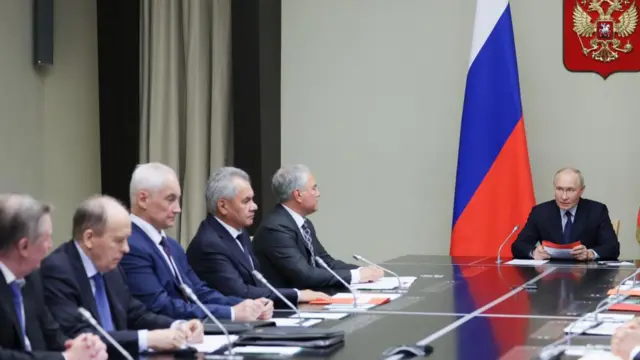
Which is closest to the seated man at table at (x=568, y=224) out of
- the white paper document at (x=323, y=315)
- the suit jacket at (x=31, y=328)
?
the white paper document at (x=323, y=315)

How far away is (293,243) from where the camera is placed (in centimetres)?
554

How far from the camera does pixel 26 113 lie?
8297 mm

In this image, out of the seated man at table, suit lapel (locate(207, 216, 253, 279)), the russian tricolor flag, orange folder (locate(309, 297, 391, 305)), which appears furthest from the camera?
the russian tricolor flag

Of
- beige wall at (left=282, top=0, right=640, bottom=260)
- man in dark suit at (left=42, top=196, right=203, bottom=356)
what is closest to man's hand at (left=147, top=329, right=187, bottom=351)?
man in dark suit at (left=42, top=196, right=203, bottom=356)

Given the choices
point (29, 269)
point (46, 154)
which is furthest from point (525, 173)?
point (29, 269)

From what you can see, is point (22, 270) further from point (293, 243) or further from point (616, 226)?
point (616, 226)

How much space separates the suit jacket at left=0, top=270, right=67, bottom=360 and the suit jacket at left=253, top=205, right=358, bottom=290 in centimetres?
206

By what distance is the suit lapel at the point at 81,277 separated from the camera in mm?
3689

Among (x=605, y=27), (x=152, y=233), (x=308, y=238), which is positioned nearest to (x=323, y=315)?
(x=152, y=233)

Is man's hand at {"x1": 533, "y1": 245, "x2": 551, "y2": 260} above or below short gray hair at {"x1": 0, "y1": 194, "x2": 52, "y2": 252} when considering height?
below

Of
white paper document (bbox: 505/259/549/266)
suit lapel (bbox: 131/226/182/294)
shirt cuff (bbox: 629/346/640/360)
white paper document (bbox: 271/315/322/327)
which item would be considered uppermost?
suit lapel (bbox: 131/226/182/294)

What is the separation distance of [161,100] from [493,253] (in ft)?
9.07

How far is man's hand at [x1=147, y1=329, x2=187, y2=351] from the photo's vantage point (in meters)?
3.48

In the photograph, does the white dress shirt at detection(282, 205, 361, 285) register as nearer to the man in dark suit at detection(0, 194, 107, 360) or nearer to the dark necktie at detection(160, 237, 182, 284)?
the dark necktie at detection(160, 237, 182, 284)
